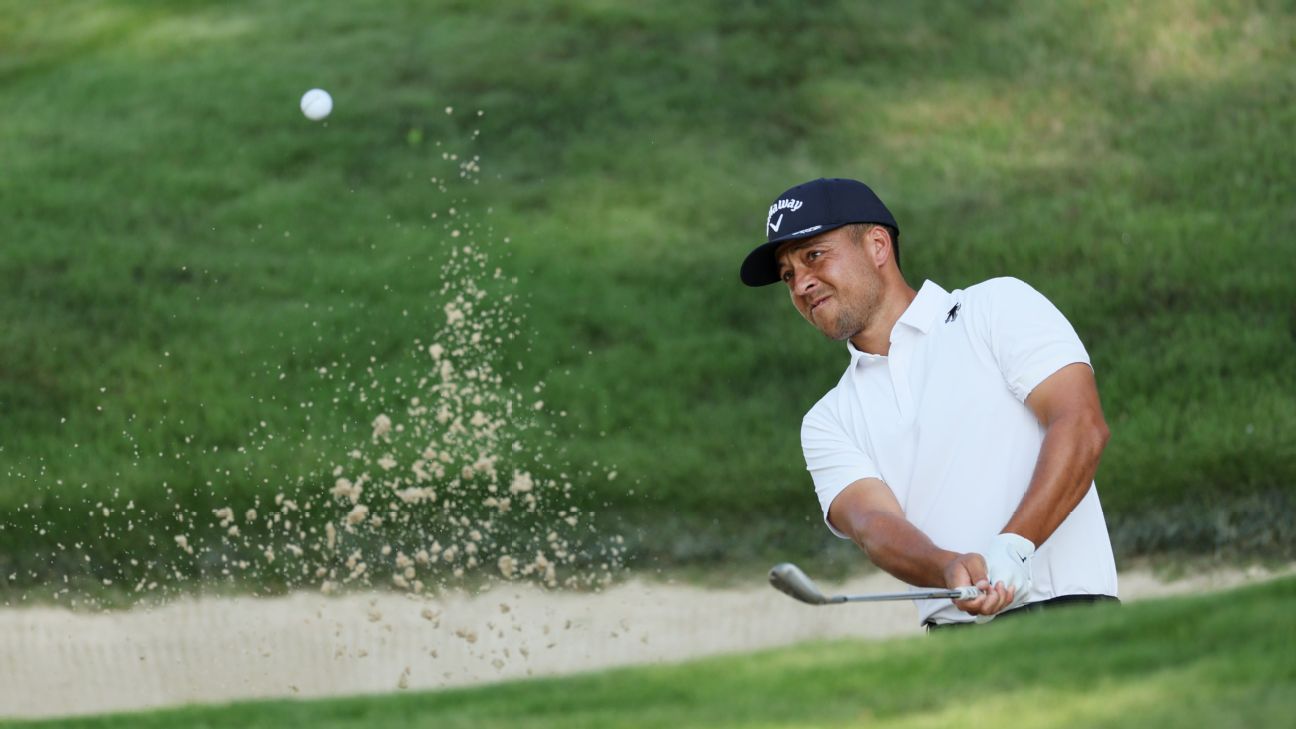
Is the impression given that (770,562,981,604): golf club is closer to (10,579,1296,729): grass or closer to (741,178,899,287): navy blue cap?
(10,579,1296,729): grass

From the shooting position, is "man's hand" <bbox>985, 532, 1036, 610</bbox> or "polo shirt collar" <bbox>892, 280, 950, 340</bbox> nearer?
"man's hand" <bbox>985, 532, 1036, 610</bbox>

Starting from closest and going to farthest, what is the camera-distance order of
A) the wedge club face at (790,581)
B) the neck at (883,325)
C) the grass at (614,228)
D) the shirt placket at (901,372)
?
the wedge club face at (790,581) → the shirt placket at (901,372) → the neck at (883,325) → the grass at (614,228)

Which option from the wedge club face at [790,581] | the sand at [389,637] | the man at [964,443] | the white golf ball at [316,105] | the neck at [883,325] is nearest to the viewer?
the wedge club face at [790,581]

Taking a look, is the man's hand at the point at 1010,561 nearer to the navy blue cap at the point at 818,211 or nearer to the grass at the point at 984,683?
the grass at the point at 984,683

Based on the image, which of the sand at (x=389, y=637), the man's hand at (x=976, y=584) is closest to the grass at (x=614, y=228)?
the sand at (x=389, y=637)

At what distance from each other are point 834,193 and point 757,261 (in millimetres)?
192

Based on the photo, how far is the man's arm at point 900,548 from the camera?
2328 mm

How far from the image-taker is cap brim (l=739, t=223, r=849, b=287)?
279 centimetres

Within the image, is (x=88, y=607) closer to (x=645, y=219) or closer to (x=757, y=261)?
(x=645, y=219)

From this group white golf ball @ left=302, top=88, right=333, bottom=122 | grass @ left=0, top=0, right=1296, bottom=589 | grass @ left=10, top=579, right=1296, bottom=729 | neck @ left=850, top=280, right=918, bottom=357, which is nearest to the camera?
grass @ left=10, top=579, right=1296, bottom=729

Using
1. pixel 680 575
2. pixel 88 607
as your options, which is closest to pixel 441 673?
pixel 680 575

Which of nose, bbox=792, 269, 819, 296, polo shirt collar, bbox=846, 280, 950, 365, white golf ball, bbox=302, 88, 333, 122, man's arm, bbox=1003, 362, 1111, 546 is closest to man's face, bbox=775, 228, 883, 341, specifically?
nose, bbox=792, 269, 819, 296

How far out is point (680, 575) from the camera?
16.7 ft

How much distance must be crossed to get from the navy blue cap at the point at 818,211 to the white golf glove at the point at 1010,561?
69cm
